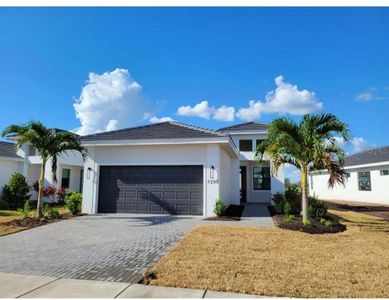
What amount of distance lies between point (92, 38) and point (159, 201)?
7865 mm

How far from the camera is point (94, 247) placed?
8062mm

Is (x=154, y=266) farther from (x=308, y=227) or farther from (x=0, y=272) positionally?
(x=308, y=227)

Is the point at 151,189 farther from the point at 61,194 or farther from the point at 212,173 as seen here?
the point at 61,194

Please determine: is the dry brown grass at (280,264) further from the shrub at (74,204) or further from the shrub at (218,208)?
the shrub at (74,204)

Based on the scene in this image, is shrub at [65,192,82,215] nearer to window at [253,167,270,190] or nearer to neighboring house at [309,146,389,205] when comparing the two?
window at [253,167,270,190]

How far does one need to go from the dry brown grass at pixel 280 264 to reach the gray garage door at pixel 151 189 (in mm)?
4659

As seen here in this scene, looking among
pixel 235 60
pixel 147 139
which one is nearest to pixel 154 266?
pixel 147 139

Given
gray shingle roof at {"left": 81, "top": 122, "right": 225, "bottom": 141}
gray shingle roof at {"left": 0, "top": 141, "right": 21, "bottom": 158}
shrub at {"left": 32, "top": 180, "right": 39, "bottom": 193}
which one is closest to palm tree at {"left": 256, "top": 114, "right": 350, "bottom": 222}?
gray shingle roof at {"left": 81, "top": 122, "right": 225, "bottom": 141}

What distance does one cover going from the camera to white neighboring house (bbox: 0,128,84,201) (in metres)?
22.7

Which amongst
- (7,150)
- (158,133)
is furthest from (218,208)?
(7,150)

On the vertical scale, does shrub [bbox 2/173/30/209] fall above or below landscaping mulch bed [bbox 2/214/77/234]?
above

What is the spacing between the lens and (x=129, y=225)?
452 inches

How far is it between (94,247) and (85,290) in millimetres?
3329

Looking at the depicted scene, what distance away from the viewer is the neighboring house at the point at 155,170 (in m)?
14.0
